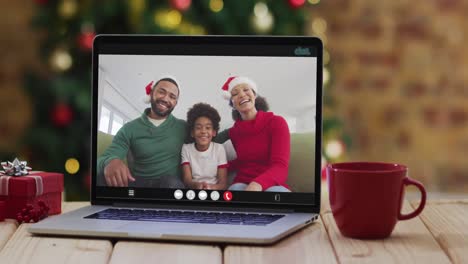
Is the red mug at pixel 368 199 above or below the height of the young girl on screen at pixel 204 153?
below

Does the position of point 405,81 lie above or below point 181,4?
below

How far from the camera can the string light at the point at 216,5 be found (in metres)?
2.38

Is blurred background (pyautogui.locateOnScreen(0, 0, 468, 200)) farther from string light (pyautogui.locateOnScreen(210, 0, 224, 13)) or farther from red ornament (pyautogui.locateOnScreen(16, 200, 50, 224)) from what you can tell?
red ornament (pyautogui.locateOnScreen(16, 200, 50, 224))

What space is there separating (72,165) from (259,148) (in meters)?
1.52

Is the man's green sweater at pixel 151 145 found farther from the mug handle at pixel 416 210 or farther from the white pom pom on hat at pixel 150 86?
the mug handle at pixel 416 210

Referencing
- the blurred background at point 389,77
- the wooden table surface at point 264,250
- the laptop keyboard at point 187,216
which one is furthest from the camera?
the blurred background at point 389,77

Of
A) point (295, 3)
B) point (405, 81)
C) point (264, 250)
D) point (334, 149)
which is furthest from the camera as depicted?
point (405, 81)

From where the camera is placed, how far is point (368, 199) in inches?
36.0

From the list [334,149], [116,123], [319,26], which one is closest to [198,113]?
[116,123]

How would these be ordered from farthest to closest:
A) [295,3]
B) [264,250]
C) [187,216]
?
[295,3], [187,216], [264,250]

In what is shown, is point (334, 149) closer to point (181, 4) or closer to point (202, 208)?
point (181, 4)

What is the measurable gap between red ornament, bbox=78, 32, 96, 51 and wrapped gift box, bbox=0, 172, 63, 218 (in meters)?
1.41

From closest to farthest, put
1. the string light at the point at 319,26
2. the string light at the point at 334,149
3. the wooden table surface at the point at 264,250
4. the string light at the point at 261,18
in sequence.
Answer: the wooden table surface at the point at 264,250 → the string light at the point at 261,18 → the string light at the point at 334,149 → the string light at the point at 319,26

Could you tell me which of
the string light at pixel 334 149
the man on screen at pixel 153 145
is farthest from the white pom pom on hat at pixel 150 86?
the string light at pixel 334 149
